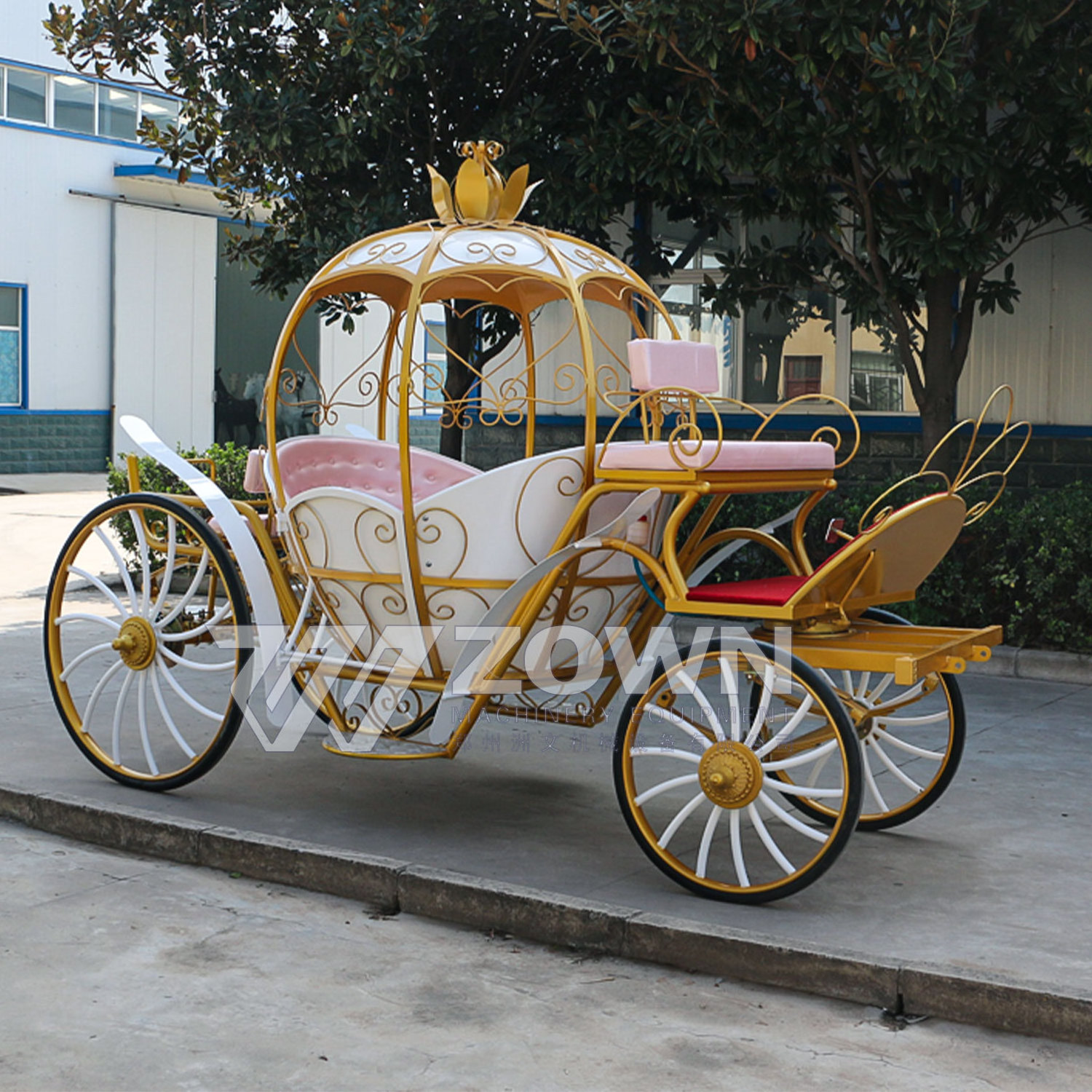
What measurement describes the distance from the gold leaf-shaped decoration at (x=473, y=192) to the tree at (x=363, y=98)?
388 centimetres

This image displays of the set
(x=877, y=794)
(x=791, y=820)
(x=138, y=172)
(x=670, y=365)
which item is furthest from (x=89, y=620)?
(x=138, y=172)

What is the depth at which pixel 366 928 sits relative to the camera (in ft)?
15.5

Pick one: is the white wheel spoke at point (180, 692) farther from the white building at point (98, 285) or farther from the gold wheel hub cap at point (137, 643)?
the white building at point (98, 285)

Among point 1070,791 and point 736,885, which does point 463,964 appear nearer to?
point 736,885

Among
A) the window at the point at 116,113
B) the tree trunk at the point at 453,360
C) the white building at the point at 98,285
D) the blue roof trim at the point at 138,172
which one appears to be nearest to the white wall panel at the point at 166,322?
the white building at the point at 98,285

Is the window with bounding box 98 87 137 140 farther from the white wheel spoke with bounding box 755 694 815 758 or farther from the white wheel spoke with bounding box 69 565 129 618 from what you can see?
the white wheel spoke with bounding box 755 694 815 758

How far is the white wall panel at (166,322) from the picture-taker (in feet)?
85.1

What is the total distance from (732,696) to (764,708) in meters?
0.11

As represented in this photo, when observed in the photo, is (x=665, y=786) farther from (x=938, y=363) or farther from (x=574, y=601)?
(x=938, y=363)

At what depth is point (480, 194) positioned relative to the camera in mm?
5723

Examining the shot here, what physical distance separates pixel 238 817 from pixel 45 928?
1098 millimetres

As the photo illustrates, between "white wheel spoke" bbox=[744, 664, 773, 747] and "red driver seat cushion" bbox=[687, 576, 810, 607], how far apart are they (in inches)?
8.6

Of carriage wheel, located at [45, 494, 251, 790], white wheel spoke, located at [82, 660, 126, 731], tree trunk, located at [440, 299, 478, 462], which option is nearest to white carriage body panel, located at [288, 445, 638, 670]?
carriage wheel, located at [45, 494, 251, 790]

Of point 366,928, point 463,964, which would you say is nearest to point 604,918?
point 463,964
